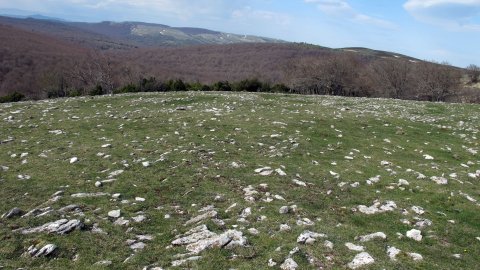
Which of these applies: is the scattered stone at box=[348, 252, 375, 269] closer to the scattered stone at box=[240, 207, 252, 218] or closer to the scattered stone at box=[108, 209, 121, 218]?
the scattered stone at box=[240, 207, 252, 218]

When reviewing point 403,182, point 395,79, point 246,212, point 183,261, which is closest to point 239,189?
point 246,212

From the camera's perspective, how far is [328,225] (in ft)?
33.3

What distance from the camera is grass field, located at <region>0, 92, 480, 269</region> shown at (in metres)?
8.70

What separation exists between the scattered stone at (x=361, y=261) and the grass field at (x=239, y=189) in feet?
0.49

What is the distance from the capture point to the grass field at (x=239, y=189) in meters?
8.70

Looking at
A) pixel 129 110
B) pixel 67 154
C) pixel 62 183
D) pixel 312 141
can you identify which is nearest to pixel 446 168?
pixel 312 141

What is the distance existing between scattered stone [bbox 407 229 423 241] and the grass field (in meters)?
0.13

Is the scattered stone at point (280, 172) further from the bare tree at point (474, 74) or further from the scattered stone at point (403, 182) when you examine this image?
the bare tree at point (474, 74)

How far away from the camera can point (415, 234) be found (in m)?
9.88

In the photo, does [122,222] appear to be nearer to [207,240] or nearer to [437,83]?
[207,240]

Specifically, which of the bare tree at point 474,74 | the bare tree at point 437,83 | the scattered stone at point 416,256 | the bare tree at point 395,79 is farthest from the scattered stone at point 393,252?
the bare tree at point 474,74

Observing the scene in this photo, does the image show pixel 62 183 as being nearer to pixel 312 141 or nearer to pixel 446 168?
pixel 312 141

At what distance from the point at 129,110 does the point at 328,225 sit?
2258 centimetres

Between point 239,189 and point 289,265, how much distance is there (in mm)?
4988
